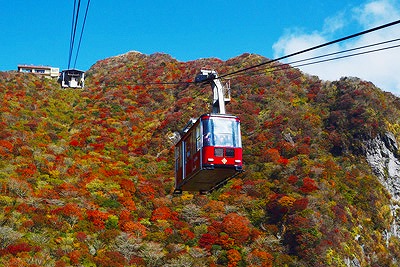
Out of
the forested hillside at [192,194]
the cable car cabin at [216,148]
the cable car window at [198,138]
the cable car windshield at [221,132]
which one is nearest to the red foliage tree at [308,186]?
the forested hillside at [192,194]

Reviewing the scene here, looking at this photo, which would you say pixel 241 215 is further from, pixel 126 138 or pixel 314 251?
pixel 126 138

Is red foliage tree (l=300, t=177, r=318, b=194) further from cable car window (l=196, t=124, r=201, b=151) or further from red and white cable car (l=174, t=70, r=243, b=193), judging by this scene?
cable car window (l=196, t=124, r=201, b=151)

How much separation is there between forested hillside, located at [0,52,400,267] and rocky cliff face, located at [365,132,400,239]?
1.06m

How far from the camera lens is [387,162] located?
63.7 meters

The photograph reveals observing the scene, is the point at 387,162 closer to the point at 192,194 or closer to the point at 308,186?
the point at 308,186

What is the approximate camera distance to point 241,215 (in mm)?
50719

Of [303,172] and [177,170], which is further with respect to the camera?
[303,172]

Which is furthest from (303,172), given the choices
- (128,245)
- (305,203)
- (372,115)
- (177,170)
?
(177,170)

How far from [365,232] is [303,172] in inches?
379

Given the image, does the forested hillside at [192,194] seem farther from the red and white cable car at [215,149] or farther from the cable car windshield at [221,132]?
the cable car windshield at [221,132]

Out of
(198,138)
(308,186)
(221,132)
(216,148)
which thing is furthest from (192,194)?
(216,148)

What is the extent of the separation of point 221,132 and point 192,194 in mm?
38886

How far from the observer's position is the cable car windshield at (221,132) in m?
19.0

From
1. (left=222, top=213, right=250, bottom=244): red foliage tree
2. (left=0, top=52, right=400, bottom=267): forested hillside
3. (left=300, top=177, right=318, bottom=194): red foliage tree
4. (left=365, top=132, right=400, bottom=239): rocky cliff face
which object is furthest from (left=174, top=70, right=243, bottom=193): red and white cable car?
(left=365, top=132, right=400, bottom=239): rocky cliff face
